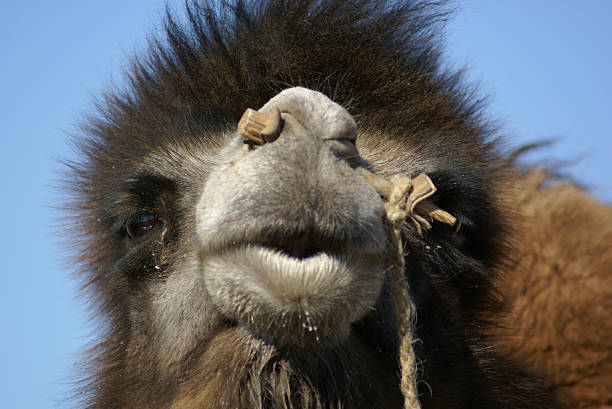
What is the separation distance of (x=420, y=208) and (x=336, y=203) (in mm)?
583

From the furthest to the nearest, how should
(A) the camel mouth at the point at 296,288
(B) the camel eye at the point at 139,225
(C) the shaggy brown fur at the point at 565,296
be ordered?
(C) the shaggy brown fur at the point at 565,296
(B) the camel eye at the point at 139,225
(A) the camel mouth at the point at 296,288

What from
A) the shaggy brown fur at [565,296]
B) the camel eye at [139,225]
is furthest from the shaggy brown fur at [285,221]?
the shaggy brown fur at [565,296]

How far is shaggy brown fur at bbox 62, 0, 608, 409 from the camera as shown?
8.49 ft

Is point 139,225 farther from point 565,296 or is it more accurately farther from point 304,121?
point 565,296

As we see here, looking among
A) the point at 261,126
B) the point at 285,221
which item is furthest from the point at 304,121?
the point at 285,221

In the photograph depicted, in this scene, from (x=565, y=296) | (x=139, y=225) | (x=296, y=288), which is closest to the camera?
(x=296, y=288)

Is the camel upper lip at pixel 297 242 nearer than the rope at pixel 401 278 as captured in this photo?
Yes

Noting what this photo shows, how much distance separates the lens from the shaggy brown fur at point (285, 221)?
2.59 meters

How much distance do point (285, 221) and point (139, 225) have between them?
1000 millimetres

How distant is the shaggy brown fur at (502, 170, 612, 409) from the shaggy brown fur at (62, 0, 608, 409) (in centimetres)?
55

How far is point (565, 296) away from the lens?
4.80 metres

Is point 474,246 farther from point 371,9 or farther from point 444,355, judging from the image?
point 371,9

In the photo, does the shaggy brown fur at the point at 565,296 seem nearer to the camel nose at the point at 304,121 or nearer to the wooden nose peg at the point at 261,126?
the camel nose at the point at 304,121

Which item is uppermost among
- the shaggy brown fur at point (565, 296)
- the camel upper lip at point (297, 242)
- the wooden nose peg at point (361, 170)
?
the wooden nose peg at point (361, 170)
